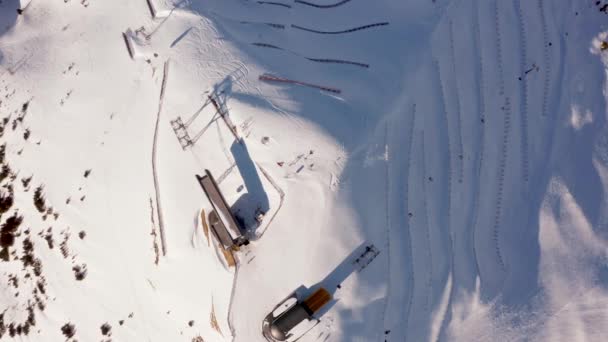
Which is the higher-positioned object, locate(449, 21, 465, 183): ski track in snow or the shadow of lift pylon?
the shadow of lift pylon

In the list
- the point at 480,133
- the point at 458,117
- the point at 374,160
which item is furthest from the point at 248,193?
the point at 480,133

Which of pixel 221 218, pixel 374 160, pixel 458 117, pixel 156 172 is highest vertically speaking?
pixel 156 172

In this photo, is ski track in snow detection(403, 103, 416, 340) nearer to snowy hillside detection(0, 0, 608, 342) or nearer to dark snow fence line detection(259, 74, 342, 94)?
snowy hillside detection(0, 0, 608, 342)

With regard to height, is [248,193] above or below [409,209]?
above

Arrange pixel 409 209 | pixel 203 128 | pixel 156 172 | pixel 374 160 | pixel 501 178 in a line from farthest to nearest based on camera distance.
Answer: pixel 156 172, pixel 203 128, pixel 501 178, pixel 409 209, pixel 374 160

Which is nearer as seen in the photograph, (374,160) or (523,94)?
(374,160)

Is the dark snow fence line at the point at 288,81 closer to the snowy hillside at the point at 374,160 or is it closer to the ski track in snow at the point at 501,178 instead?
the snowy hillside at the point at 374,160

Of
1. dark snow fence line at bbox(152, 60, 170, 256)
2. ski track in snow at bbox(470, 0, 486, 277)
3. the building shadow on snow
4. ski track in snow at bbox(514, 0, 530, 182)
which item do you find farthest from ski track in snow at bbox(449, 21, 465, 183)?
dark snow fence line at bbox(152, 60, 170, 256)

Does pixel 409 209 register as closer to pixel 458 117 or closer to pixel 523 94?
pixel 458 117

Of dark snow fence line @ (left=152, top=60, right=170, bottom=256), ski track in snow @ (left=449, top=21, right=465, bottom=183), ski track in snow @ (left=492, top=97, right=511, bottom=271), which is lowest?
ski track in snow @ (left=492, top=97, right=511, bottom=271)
